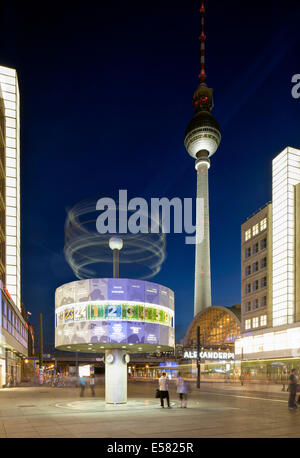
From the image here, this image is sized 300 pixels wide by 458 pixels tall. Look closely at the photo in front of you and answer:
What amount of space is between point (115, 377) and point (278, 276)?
185 ft

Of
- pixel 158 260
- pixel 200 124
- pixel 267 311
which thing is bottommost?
pixel 267 311

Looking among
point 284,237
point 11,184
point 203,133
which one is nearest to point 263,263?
point 284,237

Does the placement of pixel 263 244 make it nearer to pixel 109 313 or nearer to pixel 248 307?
pixel 248 307

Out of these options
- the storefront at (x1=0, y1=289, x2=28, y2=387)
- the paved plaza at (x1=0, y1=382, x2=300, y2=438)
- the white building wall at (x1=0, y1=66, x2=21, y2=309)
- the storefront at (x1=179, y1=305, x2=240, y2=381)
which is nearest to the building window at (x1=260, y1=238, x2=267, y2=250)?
the storefront at (x1=179, y1=305, x2=240, y2=381)

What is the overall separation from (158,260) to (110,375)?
28.7ft

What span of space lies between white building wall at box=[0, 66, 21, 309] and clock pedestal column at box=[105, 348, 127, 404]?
174 feet

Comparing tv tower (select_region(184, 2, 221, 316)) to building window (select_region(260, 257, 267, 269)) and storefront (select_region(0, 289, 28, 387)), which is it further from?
storefront (select_region(0, 289, 28, 387))

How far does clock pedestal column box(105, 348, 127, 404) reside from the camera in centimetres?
2480

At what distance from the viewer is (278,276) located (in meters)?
75.6

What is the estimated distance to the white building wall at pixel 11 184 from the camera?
7631 centimetres

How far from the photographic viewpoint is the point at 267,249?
81.4 m

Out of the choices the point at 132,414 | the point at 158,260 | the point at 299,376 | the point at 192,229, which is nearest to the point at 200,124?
the point at 192,229

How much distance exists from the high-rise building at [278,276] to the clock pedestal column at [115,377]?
4940 cm
